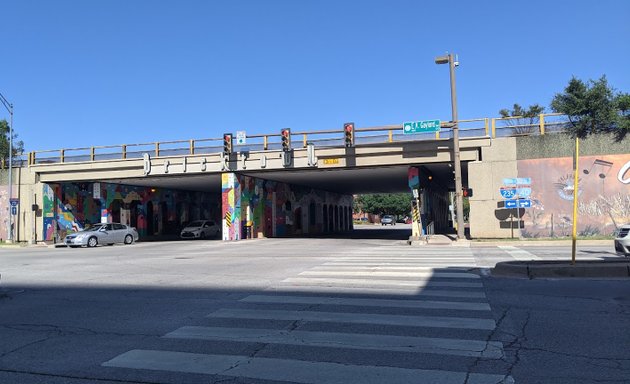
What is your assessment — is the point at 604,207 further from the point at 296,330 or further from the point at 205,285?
the point at 296,330

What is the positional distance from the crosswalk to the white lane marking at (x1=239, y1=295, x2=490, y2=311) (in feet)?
0.05

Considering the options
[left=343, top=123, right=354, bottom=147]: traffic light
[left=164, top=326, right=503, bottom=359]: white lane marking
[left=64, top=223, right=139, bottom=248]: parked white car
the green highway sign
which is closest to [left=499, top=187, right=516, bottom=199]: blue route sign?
the green highway sign

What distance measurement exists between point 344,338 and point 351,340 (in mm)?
129

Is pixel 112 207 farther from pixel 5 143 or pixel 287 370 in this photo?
pixel 287 370

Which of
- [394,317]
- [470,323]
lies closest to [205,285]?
[394,317]

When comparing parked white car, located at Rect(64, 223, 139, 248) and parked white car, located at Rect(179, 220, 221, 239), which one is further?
parked white car, located at Rect(179, 220, 221, 239)

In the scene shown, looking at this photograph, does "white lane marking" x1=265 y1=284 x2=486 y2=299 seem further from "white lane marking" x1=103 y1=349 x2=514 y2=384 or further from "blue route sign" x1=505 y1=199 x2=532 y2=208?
"blue route sign" x1=505 y1=199 x2=532 y2=208

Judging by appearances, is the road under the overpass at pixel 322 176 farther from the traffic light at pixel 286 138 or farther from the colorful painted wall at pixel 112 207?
the traffic light at pixel 286 138

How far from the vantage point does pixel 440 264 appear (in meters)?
14.2

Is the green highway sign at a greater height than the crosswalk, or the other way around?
the green highway sign

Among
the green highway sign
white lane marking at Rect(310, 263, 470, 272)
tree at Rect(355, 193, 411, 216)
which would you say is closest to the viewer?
white lane marking at Rect(310, 263, 470, 272)

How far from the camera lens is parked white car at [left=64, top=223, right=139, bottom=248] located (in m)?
29.8

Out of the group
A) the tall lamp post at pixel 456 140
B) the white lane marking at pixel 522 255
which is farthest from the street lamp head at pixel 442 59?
the white lane marking at pixel 522 255

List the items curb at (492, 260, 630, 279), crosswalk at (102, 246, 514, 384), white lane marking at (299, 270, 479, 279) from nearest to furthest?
crosswalk at (102, 246, 514, 384), curb at (492, 260, 630, 279), white lane marking at (299, 270, 479, 279)
